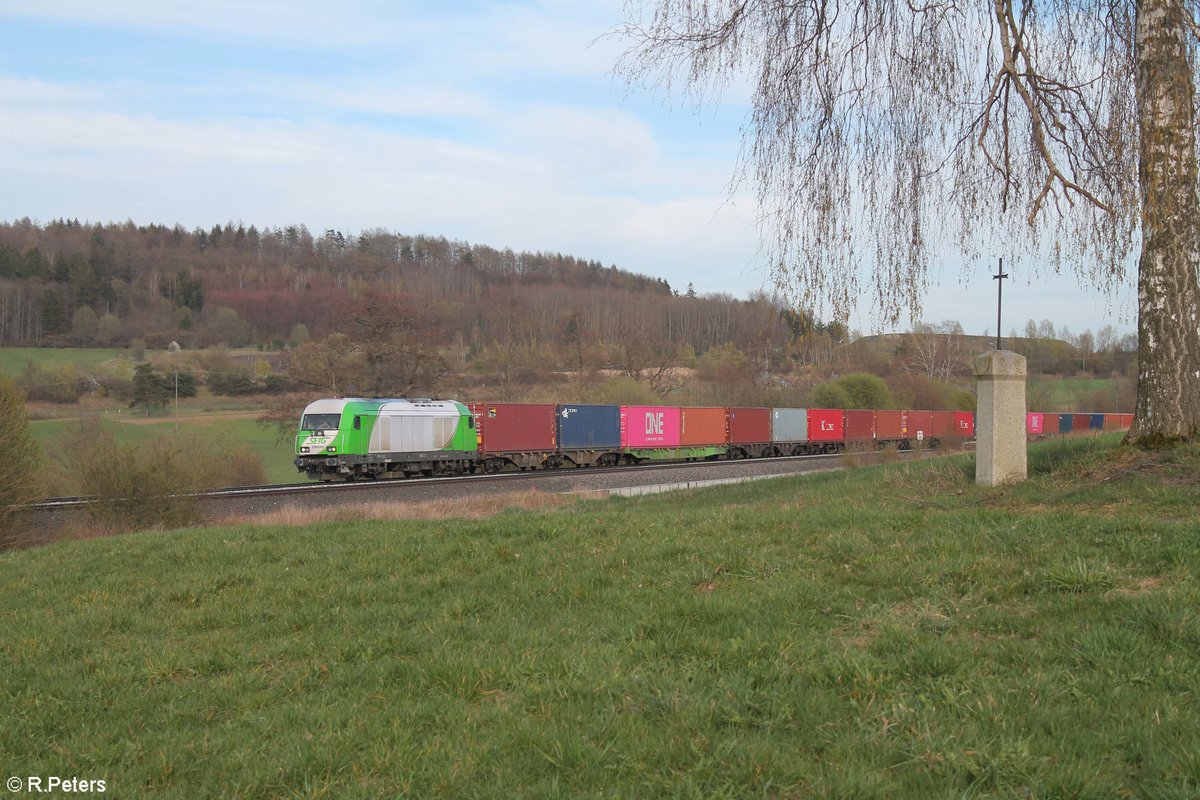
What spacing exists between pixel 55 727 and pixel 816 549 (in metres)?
4.89

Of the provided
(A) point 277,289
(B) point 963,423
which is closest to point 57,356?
(A) point 277,289

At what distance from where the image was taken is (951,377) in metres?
64.5

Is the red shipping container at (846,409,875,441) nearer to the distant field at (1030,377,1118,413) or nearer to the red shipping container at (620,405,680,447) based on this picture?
the red shipping container at (620,405,680,447)

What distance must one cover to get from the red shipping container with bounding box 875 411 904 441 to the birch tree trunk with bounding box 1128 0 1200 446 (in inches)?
1610

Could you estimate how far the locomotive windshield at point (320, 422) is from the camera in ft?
96.3

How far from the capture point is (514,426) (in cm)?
3419

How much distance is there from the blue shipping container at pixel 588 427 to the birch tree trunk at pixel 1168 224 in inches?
1117

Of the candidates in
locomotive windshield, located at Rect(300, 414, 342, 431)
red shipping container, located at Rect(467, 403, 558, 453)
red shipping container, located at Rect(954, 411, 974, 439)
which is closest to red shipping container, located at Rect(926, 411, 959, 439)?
red shipping container, located at Rect(954, 411, 974, 439)

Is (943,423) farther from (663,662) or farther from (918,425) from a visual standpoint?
(663,662)

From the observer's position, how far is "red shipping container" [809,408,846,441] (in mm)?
46844

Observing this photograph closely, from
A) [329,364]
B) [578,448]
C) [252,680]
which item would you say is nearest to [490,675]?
[252,680]

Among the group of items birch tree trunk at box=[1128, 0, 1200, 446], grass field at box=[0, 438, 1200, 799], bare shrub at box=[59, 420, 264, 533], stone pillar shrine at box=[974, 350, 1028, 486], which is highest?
birch tree trunk at box=[1128, 0, 1200, 446]

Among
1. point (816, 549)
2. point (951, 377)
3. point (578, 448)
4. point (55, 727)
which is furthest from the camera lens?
point (951, 377)

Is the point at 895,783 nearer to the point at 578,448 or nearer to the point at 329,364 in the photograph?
the point at 578,448
